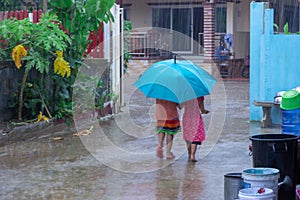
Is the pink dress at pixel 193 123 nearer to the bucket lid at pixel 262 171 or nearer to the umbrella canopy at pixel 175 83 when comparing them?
the umbrella canopy at pixel 175 83

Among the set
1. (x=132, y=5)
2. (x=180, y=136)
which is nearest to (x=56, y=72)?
(x=180, y=136)

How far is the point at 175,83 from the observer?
755cm

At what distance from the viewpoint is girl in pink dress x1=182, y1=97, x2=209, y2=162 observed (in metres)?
7.92

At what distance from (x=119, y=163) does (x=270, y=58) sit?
398 centimetres

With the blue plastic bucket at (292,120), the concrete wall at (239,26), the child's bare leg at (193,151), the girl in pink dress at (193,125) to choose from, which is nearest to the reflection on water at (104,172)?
the child's bare leg at (193,151)

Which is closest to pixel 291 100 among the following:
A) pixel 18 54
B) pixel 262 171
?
pixel 262 171

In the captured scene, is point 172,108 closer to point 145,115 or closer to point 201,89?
point 201,89

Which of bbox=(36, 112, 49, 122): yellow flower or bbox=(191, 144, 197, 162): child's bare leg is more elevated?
bbox=(36, 112, 49, 122): yellow flower

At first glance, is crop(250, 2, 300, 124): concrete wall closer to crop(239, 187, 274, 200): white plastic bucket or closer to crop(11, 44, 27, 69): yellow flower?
crop(11, 44, 27, 69): yellow flower

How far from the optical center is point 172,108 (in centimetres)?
791

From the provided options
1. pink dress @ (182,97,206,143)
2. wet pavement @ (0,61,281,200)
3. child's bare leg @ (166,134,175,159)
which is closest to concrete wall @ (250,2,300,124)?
wet pavement @ (0,61,281,200)

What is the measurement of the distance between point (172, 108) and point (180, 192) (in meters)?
1.72

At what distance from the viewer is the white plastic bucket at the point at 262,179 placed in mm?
4875

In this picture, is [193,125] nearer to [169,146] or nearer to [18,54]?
[169,146]
